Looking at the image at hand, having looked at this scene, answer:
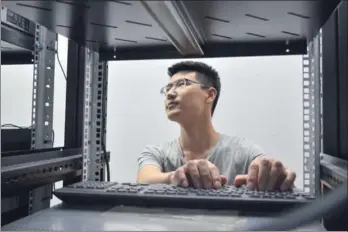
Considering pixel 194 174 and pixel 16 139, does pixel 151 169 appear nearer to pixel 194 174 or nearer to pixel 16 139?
pixel 194 174

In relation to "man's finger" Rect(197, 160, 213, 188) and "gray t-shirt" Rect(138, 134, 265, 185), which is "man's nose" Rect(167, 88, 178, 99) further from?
"man's finger" Rect(197, 160, 213, 188)

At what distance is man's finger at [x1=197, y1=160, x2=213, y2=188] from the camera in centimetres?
71

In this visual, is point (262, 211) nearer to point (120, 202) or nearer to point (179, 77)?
point (120, 202)

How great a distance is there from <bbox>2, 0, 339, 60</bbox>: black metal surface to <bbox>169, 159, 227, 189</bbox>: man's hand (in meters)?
0.28

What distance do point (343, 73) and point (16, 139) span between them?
2.71 feet

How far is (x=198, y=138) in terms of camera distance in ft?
3.53

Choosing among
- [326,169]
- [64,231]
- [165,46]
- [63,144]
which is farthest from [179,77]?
[64,231]

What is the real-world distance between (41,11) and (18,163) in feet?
0.97

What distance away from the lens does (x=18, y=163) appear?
0.68 meters

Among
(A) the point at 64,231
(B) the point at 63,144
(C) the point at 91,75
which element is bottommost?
(A) the point at 64,231

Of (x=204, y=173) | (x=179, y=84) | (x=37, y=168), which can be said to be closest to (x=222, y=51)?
(x=179, y=84)

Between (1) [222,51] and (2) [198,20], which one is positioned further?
(1) [222,51]

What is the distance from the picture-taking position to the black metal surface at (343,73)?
1.88ft

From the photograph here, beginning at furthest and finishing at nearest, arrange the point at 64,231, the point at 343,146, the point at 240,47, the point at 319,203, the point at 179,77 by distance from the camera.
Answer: the point at 179,77 < the point at 240,47 < the point at 343,146 < the point at 64,231 < the point at 319,203
